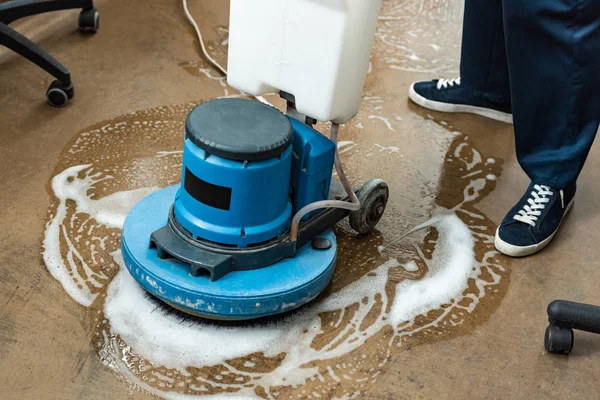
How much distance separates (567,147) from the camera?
69.9 inches

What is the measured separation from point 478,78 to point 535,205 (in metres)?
0.57

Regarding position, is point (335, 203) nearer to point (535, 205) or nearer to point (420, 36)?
point (535, 205)

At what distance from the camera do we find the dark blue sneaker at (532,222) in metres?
1.79

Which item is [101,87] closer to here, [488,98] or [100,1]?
[100,1]

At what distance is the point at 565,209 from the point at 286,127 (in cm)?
85

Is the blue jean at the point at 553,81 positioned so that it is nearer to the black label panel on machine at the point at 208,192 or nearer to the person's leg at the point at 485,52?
the person's leg at the point at 485,52

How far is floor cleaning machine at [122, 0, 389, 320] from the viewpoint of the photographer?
1.38 metres

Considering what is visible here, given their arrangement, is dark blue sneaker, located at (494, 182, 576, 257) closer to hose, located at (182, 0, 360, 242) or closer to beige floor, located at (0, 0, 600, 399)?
beige floor, located at (0, 0, 600, 399)

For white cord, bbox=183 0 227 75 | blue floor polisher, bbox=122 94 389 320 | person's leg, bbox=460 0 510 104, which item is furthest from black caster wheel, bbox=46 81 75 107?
person's leg, bbox=460 0 510 104

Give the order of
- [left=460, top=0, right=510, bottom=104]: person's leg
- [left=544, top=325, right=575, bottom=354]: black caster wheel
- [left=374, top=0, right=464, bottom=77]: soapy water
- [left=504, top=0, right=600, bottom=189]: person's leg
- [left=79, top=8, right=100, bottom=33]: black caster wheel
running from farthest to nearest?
[left=374, top=0, right=464, bottom=77]: soapy water
[left=79, top=8, right=100, bottom=33]: black caster wheel
[left=460, top=0, right=510, bottom=104]: person's leg
[left=504, top=0, right=600, bottom=189]: person's leg
[left=544, top=325, right=575, bottom=354]: black caster wheel

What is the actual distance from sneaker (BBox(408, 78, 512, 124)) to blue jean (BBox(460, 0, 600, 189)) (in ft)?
1.63

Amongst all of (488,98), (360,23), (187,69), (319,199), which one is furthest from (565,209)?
(187,69)

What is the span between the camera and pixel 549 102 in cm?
173

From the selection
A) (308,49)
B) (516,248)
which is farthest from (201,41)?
(516,248)
